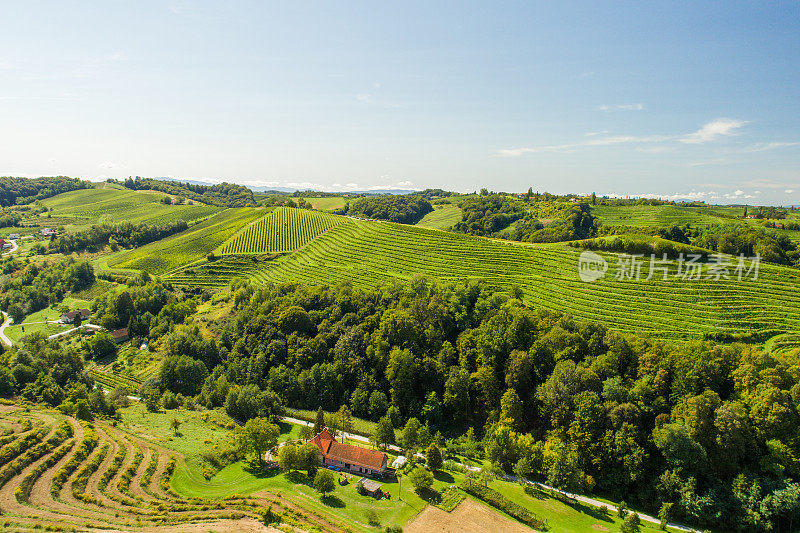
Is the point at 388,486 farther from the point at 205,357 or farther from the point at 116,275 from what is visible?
the point at 116,275

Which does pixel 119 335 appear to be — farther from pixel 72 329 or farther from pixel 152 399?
pixel 152 399

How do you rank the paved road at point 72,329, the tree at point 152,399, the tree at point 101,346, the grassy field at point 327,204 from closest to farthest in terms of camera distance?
the tree at point 152,399 → the tree at point 101,346 → the paved road at point 72,329 → the grassy field at point 327,204

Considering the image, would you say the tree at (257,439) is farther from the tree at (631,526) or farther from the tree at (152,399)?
the tree at (631,526)

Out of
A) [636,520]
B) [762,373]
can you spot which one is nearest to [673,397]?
[762,373]

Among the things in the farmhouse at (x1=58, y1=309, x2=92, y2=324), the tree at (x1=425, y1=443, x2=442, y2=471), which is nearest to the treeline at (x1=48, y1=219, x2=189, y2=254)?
the farmhouse at (x1=58, y1=309, x2=92, y2=324)

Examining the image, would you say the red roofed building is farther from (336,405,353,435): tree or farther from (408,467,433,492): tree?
(336,405,353,435): tree

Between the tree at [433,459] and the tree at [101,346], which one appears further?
the tree at [101,346]

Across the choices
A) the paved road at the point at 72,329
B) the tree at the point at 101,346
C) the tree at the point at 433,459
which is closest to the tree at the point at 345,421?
the tree at the point at 433,459
